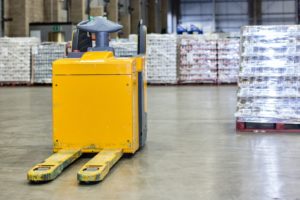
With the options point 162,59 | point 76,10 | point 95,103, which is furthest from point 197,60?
point 95,103

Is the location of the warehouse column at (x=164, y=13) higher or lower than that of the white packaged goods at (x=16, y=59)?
higher

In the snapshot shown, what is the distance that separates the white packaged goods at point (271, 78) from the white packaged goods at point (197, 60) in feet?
38.4

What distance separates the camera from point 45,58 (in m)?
18.6

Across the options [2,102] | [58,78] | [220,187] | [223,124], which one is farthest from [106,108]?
[2,102]

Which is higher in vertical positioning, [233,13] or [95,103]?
[233,13]

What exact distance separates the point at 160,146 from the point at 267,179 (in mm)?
1787

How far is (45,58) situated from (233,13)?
2513 centimetres

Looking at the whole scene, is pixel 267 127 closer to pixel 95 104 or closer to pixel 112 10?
pixel 95 104

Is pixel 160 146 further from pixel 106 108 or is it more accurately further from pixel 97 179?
pixel 97 179

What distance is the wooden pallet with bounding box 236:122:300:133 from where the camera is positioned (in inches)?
267

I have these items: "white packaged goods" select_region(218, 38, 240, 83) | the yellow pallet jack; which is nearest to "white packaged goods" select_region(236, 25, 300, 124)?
the yellow pallet jack

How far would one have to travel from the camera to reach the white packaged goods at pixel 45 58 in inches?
729

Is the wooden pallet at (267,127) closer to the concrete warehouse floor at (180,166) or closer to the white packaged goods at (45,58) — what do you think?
the concrete warehouse floor at (180,166)

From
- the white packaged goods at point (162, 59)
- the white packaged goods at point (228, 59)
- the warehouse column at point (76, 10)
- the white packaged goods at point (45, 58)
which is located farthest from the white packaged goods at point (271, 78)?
the warehouse column at point (76, 10)
